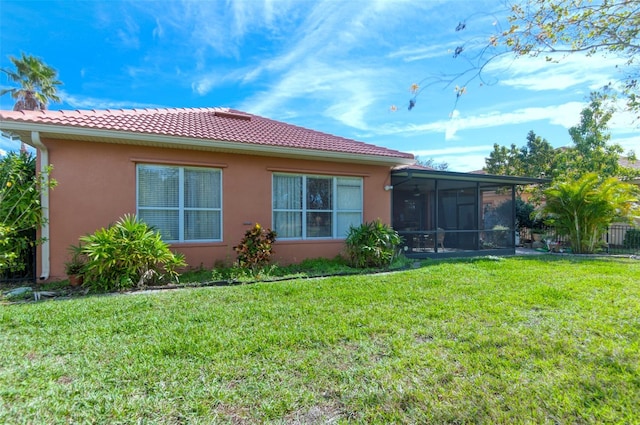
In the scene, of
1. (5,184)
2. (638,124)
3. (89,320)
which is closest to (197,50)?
(5,184)

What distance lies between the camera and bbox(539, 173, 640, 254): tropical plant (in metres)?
11.8

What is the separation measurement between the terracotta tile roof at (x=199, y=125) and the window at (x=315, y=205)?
1.04m

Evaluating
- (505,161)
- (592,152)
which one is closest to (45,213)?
(592,152)

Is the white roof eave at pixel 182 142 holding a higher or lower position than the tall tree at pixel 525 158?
lower

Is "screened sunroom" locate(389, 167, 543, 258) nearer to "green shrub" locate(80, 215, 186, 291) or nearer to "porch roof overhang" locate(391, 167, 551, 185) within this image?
"porch roof overhang" locate(391, 167, 551, 185)

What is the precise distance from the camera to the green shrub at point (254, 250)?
7.72 metres

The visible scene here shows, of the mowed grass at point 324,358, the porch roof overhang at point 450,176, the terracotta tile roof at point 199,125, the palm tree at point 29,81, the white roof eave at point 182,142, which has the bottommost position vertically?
the mowed grass at point 324,358

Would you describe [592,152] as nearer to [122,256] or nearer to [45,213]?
[122,256]

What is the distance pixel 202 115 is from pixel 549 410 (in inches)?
421

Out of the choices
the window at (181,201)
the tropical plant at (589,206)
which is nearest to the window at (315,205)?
the window at (181,201)

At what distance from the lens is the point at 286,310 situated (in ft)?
16.0

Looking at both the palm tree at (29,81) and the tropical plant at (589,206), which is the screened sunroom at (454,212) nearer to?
the tropical plant at (589,206)

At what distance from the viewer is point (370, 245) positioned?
342 inches

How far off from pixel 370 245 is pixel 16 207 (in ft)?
26.1
